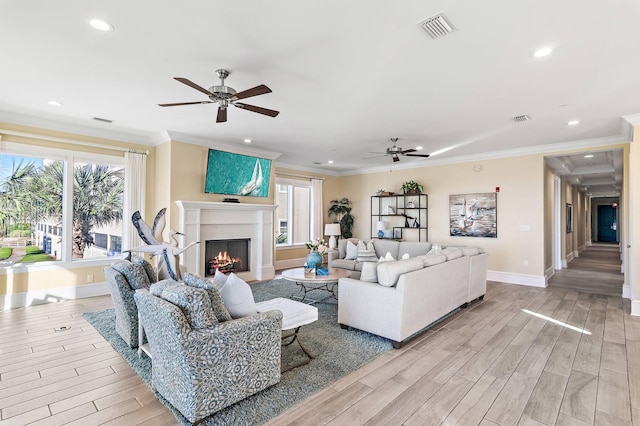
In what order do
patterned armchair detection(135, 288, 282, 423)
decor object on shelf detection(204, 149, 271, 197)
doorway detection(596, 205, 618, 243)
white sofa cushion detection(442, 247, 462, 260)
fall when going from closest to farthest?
patterned armchair detection(135, 288, 282, 423) < white sofa cushion detection(442, 247, 462, 260) < decor object on shelf detection(204, 149, 271, 197) < doorway detection(596, 205, 618, 243)

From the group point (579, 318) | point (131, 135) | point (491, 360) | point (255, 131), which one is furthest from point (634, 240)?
point (131, 135)

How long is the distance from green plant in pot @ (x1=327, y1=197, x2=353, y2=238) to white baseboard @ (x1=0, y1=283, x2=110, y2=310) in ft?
18.7

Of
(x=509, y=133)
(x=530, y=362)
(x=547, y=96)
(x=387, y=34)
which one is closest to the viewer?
(x=387, y=34)

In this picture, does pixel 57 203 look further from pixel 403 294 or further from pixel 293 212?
pixel 403 294

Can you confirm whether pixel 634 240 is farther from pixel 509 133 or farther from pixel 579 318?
pixel 509 133

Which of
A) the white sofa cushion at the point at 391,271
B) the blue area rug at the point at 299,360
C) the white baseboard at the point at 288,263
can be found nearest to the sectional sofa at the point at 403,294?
the white sofa cushion at the point at 391,271

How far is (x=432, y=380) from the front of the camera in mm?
2611

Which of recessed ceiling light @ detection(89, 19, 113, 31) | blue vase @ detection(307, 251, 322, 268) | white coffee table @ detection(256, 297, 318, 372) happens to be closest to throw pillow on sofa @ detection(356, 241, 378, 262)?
blue vase @ detection(307, 251, 322, 268)

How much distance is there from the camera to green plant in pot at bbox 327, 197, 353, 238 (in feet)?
29.9

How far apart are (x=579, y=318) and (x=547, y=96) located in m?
2.90

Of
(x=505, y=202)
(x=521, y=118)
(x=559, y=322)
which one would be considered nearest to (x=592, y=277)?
(x=505, y=202)

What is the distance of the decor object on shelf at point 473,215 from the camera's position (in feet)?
21.9

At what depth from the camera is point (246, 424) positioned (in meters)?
2.05

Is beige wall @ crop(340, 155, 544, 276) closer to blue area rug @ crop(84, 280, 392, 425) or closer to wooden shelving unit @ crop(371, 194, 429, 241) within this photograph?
wooden shelving unit @ crop(371, 194, 429, 241)
